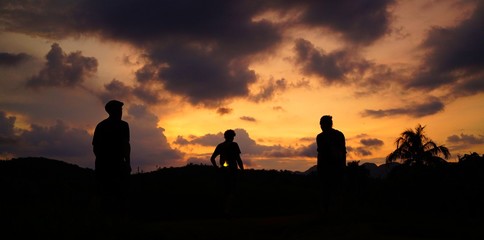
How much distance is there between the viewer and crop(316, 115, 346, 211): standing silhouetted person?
9.45 metres

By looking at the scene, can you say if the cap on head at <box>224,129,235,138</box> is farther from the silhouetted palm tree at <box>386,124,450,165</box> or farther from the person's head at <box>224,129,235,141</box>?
the silhouetted palm tree at <box>386,124,450,165</box>

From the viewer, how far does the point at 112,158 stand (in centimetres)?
741

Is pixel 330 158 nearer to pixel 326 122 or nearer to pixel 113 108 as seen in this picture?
pixel 326 122

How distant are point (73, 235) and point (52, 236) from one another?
27 cm

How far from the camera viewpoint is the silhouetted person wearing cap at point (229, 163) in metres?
11.2

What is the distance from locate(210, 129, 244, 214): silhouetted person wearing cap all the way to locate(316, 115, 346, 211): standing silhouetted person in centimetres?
250

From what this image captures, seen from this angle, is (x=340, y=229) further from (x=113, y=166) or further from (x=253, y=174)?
(x=253, y=174)

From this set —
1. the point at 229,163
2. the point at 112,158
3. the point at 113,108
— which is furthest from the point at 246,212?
the point at 113,108

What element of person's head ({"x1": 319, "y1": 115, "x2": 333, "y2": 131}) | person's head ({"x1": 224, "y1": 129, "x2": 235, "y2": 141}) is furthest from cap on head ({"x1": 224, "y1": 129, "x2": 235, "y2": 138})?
person's head ({"x1": 319, "y1": 115, "x2": 333, "y2": 131})

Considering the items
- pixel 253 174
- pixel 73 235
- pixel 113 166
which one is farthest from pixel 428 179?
pixel 253 174

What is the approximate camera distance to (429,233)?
6.62 metres

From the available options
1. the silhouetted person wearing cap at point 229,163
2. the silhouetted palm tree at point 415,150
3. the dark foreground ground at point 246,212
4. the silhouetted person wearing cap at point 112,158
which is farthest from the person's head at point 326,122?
the silhouetted palm tree at point 415,150

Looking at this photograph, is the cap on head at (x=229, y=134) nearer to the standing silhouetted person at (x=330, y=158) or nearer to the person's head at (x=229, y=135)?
the person's head at (x=229, y=135)

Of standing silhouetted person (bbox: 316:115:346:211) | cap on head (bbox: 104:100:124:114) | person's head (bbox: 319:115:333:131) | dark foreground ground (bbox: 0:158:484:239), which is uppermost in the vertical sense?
cap on head (bbox: 104:100:124:114)
